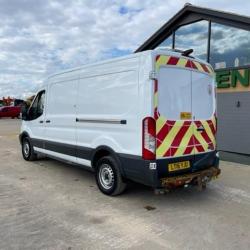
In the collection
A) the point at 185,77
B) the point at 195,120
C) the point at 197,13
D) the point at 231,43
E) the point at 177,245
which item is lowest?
the point at 177,245

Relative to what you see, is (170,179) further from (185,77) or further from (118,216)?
(185,77)

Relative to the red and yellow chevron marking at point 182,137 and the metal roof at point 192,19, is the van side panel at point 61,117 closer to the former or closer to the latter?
the red and yellow chevron marking at point 182,137

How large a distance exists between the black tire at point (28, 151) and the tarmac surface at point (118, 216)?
197 cm

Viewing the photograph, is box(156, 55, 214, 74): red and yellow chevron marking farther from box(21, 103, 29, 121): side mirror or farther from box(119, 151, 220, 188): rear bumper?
box(21, 103, 29, 121): side mirror

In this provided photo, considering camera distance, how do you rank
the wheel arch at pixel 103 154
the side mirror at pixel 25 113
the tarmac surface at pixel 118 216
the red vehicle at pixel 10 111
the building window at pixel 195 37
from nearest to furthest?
the tarmac surface at pixel 118 216 → the wheel arch at pixel 103 154 → the side mirror at pixel 25 113 → the building window at pixel 195 37 → the red vehicle at pixel 10 111

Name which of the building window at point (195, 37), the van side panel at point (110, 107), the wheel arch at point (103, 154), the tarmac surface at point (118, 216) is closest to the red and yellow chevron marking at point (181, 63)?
the van side panel at point (110, 107)

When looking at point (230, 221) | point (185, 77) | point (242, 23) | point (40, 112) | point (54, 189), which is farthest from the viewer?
point (242, 23)

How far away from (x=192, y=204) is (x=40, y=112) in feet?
16.2

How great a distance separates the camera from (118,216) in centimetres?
524

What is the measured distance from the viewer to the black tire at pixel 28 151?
9.74m

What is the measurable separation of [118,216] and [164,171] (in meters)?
1.01

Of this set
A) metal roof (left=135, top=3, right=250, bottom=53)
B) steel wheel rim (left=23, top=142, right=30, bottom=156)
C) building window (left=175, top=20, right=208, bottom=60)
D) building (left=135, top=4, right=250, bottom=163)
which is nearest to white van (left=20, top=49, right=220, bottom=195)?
steel wheel rim (left=23, top=142, right=30, bottom=156)

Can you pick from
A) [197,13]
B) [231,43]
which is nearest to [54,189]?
→ [231,43]

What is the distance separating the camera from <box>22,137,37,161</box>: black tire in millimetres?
9742
